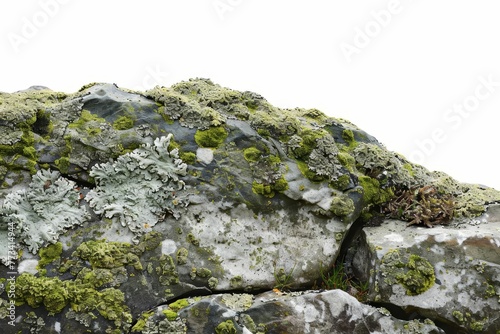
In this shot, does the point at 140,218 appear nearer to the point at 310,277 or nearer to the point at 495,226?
the point at 310,277

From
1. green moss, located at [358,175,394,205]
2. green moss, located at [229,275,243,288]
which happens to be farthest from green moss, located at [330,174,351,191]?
green moss, located at [229,275,243,288]

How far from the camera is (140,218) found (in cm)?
655

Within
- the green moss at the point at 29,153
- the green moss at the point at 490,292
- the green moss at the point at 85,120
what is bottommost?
the green moss at the point at 29,153

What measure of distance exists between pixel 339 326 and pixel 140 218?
2.98m

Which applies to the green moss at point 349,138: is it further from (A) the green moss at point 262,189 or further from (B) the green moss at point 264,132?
(A) the green moss at point 262,189

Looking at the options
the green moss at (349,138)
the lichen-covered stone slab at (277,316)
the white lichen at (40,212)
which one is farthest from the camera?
the green moss at (349,138)

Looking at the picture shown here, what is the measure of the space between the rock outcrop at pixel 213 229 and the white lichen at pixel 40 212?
0.02m

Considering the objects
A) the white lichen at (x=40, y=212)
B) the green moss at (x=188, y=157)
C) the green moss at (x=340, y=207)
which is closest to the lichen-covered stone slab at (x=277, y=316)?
the green moss at (x=340, y=207)

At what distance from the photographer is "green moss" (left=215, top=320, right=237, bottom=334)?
18.7 ft

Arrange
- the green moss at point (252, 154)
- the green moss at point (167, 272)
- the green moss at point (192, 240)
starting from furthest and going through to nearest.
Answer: the green moss at point (252, 154) → the green moss at point (192, 240) → the green moss at point (167, 272)

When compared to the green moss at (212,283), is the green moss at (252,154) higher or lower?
higher

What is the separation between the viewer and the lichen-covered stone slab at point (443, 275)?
6352 millimetres

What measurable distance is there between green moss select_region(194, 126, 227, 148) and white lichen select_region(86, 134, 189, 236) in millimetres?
475

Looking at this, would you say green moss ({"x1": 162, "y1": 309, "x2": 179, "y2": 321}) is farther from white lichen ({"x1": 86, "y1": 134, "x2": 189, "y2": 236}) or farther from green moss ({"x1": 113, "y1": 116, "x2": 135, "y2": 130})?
green moss ({"x1": 113, "y1": 116, "x2": 135, "y2": 130})
